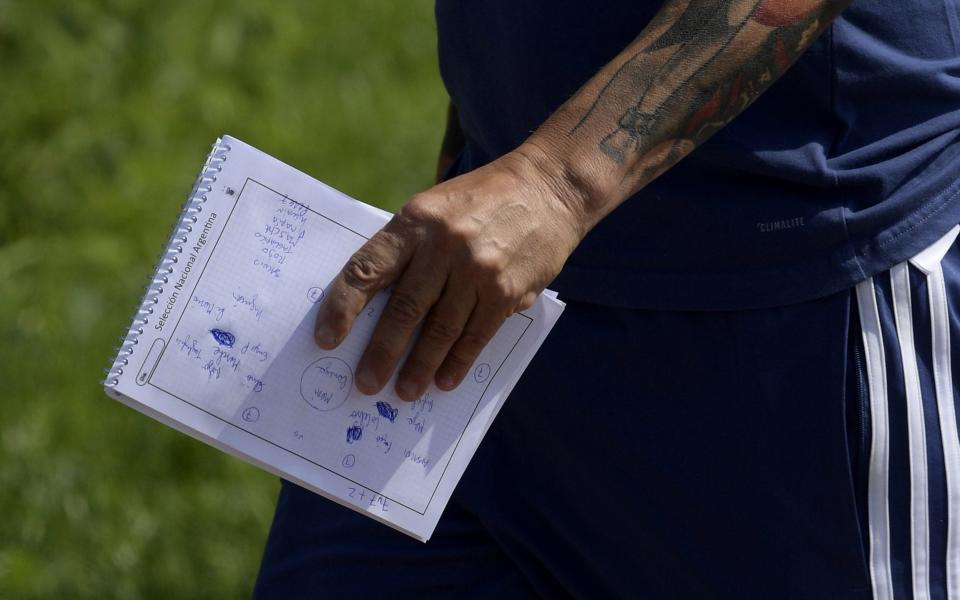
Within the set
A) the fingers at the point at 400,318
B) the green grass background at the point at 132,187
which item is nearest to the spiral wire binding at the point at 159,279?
the fingers at the point at 400,318

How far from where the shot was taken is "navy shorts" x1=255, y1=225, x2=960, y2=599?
1.47m

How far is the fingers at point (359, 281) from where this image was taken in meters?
1.28

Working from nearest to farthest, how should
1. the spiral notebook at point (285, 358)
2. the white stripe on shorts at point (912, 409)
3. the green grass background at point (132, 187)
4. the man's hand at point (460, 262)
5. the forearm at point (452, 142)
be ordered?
the man's hand at point (460, 262) → the spiral notebook at point (285, 358) → the white stripe on shorts at point (912, 409) → the forearm at point (452, 142) → the green grass background at point (132, 187)

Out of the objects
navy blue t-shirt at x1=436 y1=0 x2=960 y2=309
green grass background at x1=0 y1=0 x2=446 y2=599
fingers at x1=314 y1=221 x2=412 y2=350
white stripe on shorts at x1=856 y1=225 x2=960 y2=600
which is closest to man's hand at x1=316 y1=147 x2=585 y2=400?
fingers at x1=314 y1=221 x2=412 y2=350

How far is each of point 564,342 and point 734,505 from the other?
28cm

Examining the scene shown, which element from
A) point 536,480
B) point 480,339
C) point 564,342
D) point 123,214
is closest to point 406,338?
Answer: point 480,339

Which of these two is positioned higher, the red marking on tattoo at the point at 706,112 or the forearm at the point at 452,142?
the forearm at the point at 452,142

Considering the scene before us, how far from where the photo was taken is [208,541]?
284cm

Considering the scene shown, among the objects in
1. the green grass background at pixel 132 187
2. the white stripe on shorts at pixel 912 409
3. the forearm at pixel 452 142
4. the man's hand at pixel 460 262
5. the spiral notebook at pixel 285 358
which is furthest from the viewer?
the green grass background at pixel 132 187

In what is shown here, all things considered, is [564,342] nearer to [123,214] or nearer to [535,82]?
[535,82]

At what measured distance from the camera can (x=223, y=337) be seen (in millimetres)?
1363

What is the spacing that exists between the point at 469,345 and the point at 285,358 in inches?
7.9

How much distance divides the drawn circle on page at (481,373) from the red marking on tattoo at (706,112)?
328 mm

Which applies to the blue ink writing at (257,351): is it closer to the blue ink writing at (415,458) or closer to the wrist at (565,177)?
the blue ink writing at (415,458)
